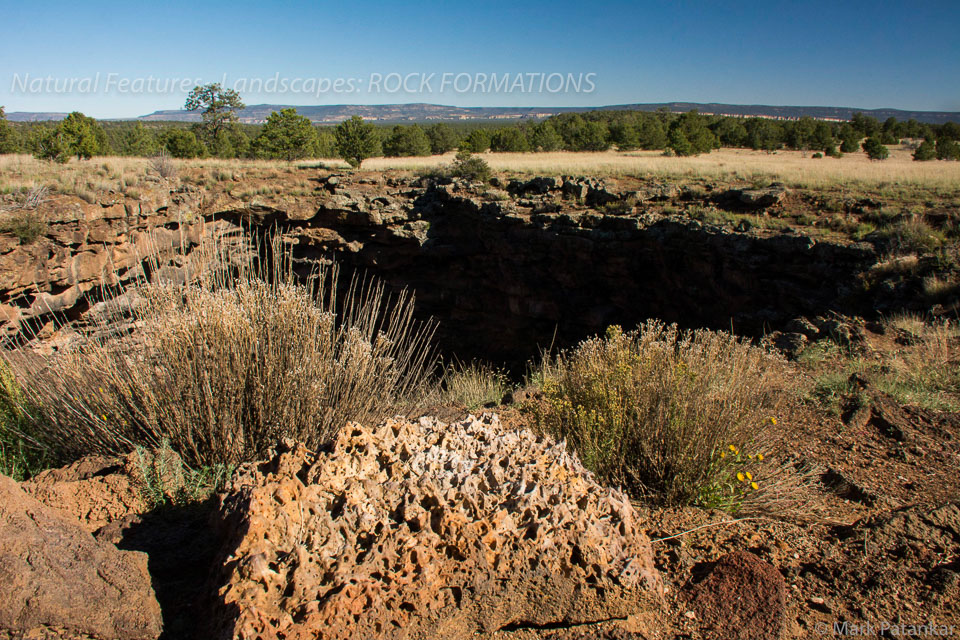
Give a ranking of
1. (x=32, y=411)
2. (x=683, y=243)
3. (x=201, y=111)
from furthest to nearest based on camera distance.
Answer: (x=201, y=111) → (x=683, y=243) → (x=32, y=411)

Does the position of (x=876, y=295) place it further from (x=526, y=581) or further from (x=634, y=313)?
(x=526, y=581)

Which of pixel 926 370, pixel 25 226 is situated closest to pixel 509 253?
pixel 25 226

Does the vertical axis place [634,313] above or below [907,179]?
below

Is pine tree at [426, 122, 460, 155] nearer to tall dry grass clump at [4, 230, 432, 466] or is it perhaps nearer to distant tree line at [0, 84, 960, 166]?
distant tree line at [0, 84, 960, 166]

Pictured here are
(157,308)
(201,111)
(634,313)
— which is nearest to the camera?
(157,308)

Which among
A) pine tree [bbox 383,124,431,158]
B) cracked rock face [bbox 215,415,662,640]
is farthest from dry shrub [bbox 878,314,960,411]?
pine tree [bbox 383,124,431,158]

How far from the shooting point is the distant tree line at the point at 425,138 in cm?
2588

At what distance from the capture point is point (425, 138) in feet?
126

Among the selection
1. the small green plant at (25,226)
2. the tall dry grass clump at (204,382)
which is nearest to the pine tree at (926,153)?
the tall dry grass clump at (204,382)

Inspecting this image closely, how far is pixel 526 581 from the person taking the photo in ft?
5.08

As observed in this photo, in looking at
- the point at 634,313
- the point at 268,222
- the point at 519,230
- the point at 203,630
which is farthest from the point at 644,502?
the point at 268,222

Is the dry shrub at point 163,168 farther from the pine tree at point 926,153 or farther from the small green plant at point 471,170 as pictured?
the pine tree at point 926,153

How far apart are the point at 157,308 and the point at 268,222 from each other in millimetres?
13467

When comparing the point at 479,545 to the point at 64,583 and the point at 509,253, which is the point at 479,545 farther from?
the point at 509,253
